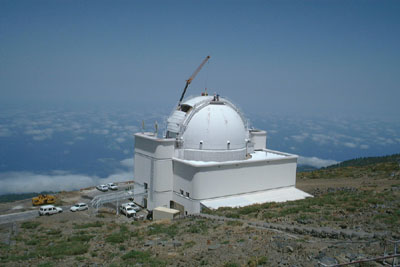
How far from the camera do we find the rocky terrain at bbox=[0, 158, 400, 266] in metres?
12.7

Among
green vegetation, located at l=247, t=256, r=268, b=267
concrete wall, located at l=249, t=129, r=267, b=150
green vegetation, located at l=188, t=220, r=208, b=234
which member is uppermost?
concrete wall, located at l=249, t=129, r=267, b=150

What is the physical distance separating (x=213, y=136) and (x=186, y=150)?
2535mm

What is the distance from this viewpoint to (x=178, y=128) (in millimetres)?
28891

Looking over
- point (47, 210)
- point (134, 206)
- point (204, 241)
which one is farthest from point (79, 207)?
point (204, 241)

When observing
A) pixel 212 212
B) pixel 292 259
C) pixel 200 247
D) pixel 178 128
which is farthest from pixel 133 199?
pixel 292 259

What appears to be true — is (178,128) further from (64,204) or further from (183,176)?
(64,204)

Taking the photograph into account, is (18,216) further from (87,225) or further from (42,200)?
(87,225)

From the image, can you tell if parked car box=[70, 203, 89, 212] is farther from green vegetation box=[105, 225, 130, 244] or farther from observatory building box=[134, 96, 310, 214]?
green vegetation box=[105, 225, 130, 244]

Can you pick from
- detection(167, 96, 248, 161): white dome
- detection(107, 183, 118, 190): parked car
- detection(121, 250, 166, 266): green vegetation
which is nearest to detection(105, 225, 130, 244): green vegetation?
detection(121, 250, 166, 266): green vegetation

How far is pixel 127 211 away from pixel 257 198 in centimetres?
1056

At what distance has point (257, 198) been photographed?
2758cm

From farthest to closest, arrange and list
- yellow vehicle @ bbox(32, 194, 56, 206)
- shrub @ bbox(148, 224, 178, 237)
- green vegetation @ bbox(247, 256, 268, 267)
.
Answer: yellow vehicle @ bbox(32, 194, 56, 206), shrub @ bbox(148, 224, 178, 237), green vegetation @ bbox(247, 256, 268, 267)

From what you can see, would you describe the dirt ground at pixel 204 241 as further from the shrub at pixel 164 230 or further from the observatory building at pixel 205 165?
the observatory building at pixel 205 165

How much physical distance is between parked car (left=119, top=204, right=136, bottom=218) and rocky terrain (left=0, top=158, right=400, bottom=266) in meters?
2.40
